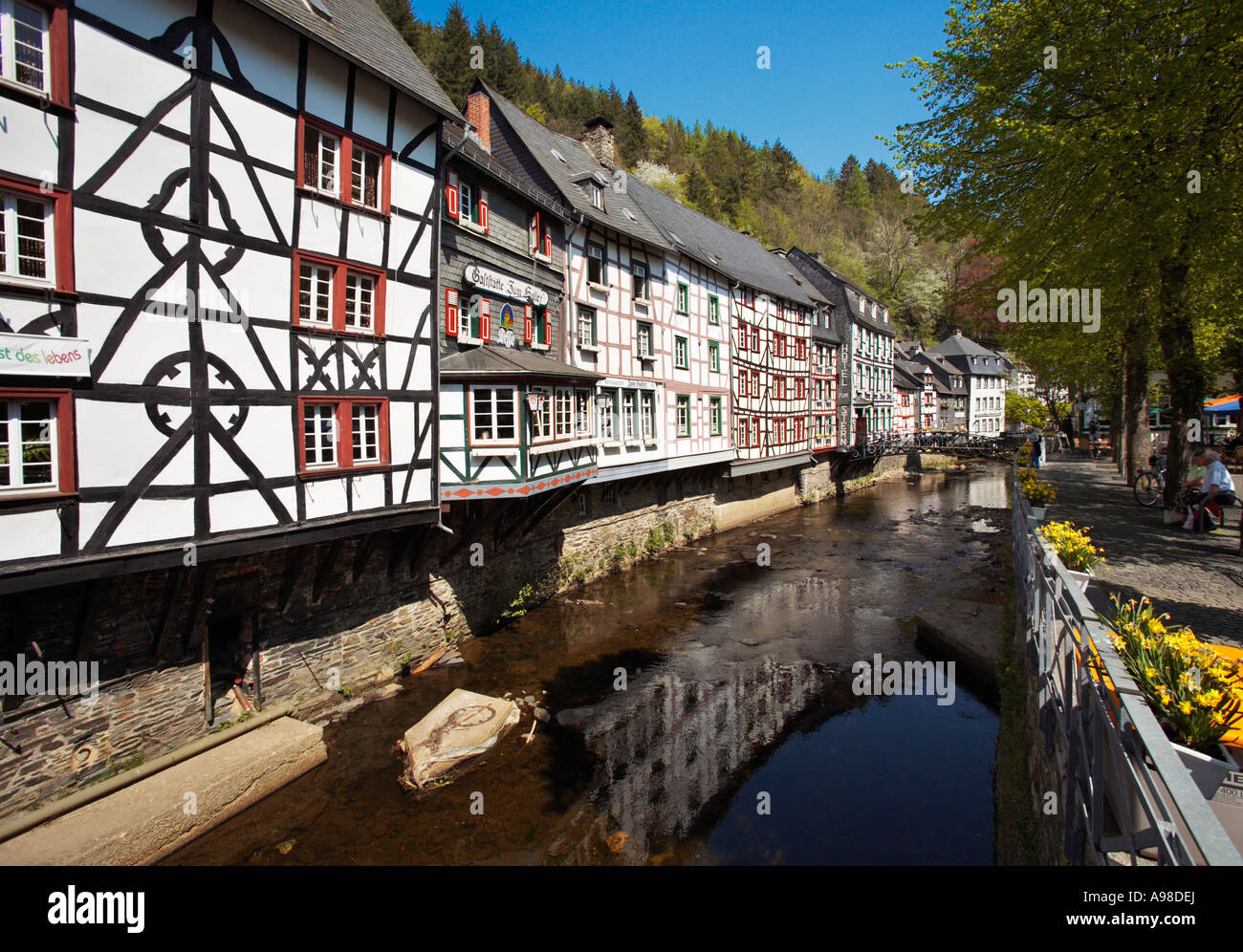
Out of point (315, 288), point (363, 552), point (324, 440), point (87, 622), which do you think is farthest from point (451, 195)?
point (87, 622)

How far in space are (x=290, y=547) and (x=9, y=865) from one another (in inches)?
184

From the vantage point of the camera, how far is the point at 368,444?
423 inches

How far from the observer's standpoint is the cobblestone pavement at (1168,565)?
749 cm

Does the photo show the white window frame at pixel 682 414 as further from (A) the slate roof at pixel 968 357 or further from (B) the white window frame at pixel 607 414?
(A) the slate roof at pixel 968 357

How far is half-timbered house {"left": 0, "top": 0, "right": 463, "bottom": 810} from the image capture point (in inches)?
271

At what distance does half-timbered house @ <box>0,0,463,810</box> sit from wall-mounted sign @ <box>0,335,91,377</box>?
0.07ft

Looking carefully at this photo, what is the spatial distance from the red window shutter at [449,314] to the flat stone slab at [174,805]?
756 cm

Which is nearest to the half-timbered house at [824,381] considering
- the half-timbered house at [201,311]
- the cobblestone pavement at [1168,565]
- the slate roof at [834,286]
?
the slate roof at [834,286]

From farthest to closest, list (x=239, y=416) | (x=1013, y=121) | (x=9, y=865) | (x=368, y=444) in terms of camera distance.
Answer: (x=1013, y=121) < (x=368, y=444) < (x=239, y=416) < (x=9, y=865)

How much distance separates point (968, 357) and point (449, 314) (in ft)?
216
